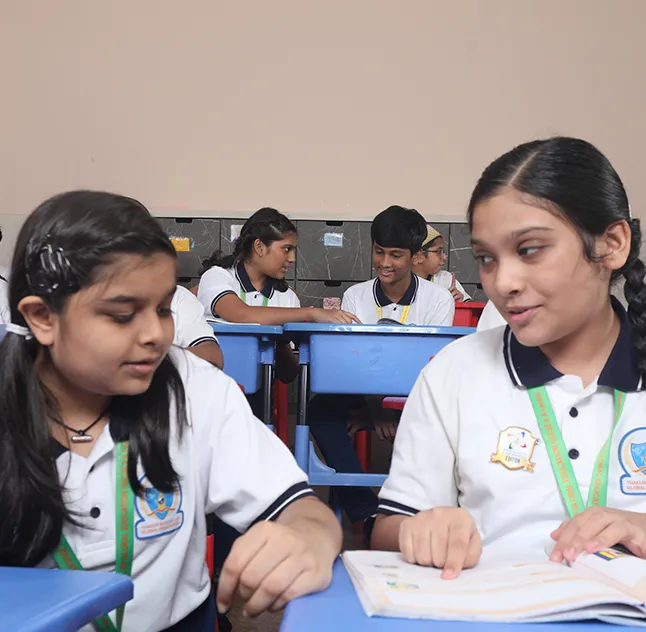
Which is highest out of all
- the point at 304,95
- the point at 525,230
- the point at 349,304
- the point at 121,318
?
the point at 304,95

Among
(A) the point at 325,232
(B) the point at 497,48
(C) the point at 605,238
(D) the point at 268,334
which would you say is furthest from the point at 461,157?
(C) the point at 605,238

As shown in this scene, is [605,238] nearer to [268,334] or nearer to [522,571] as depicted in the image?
[522,571]

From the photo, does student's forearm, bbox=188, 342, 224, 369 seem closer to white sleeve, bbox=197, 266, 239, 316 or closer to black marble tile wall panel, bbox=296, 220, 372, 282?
white sleeve, bbox=197, 266, 239, 316

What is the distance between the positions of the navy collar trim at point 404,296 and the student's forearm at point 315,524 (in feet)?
8.89

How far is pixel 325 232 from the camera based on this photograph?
5316 millimetres

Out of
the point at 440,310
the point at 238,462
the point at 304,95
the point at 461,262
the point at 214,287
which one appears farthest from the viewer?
the point at 304,95

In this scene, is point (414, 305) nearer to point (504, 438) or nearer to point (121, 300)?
point (504, 438)

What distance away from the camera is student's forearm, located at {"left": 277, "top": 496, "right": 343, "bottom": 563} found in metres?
0.70

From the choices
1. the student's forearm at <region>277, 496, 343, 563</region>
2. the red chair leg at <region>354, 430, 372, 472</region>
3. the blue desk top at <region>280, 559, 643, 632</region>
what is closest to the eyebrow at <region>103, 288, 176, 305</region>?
the student's forearm at <region>277, 496, 343, 563</region>

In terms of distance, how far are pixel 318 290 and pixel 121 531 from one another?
445cm

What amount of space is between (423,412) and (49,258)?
532 mm

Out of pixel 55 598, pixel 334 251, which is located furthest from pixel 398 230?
pixel 55 598

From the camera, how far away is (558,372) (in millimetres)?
984

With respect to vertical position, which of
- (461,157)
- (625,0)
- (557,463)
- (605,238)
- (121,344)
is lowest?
(557,463)
